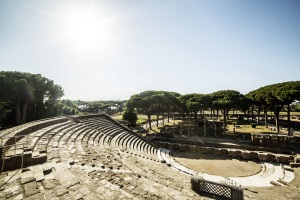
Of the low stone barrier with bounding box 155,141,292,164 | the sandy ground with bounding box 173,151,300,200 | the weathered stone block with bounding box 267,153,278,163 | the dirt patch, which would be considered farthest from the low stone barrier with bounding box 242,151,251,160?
the weathered stone block with bounding box 267,153,278,163

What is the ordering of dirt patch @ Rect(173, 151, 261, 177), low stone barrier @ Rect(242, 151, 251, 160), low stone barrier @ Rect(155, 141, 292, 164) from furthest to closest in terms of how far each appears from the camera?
1. low stone barrier @ Rect(242, 151, 251, 160)
2. low stone barrier @ Rect(155, 141, 292, 164)
3. dirt patch @ Rect(173, 151, 261, 177)

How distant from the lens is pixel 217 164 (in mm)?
18703

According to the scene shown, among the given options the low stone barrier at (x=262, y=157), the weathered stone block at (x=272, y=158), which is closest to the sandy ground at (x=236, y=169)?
the low stone barrier at (x=262, y=157)

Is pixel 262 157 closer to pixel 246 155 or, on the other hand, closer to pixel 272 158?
pixel 272 158

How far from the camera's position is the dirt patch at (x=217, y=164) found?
54.4ft

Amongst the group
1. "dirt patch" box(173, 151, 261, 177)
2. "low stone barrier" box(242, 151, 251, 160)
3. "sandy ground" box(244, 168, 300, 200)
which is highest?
"sandy ground" box(244, 168, 300, 200)

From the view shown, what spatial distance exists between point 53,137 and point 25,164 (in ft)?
17.2

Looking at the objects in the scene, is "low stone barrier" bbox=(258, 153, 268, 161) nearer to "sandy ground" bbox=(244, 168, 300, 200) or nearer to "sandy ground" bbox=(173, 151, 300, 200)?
"sandy ground" bbox=(173, 151, 300, 200)

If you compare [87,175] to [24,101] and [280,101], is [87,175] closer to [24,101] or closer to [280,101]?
[24,101]

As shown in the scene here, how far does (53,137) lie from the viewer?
12539 millimetres

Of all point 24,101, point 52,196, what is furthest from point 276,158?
point 24,101

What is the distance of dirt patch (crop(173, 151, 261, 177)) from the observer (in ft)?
54.4

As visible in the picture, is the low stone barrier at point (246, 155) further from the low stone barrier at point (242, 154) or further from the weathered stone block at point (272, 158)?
the weathered stone block at point (272, 158)

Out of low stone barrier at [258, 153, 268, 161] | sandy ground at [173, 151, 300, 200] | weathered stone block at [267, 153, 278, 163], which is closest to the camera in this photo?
Result: sandy ground at [173, 151, 300, 200]
